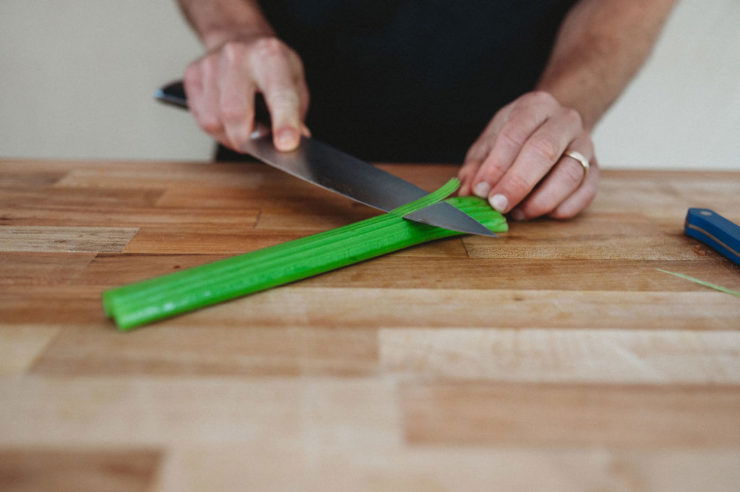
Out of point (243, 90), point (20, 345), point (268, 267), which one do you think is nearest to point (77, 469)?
point (20, 345)

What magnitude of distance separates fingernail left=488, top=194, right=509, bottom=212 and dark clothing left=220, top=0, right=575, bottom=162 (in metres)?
0.67

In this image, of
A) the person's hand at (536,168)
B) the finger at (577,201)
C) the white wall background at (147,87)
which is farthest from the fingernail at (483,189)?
the white wall background at (147,87)

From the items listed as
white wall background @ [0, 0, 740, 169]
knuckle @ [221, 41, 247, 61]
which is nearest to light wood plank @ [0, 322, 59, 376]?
knuckle @ [221, 41, 247, 61]

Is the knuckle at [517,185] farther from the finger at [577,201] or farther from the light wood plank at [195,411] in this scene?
the light wood plank at [195,411]

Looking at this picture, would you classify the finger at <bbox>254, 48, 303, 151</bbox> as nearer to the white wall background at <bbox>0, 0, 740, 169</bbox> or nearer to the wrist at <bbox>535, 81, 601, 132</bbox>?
the wrist at <bbox>535, 81, 601, 132</bbox>

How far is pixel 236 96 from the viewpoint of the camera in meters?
1.07

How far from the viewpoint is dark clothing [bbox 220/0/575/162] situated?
143 centimetres

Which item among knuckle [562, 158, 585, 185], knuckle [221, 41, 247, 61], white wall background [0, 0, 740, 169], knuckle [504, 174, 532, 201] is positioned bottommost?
white wall background [0, 0, 740, 169]

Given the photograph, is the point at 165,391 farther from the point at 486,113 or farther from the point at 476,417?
the point at 486,113

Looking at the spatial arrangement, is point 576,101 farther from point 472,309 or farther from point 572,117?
point 472,309

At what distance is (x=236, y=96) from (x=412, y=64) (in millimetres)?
595

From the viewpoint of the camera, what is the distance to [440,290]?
72 cm

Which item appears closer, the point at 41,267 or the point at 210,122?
the point at 41,267

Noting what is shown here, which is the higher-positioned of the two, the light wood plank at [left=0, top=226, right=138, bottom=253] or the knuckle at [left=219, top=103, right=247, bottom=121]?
the knuckle at [left=219, top=103, right=247, bottom=121]
